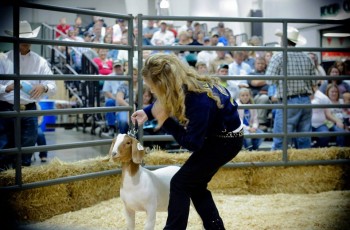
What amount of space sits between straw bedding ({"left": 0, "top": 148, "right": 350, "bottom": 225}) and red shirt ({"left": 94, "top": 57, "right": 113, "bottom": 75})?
13.3 feet

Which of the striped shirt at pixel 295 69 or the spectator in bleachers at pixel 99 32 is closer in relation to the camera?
the striped shirt at pixel 295 69

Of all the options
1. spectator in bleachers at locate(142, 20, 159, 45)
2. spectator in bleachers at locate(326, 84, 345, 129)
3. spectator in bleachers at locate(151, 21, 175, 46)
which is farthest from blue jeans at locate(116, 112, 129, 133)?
spectator in bleachers at locate(142, 20, 159, 45)

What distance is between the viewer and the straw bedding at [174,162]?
450cm

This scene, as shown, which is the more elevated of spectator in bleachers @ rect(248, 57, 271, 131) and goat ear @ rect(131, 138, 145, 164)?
spectator in bleachers @ rect(248, 57, 271, 131)

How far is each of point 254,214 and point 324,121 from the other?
292 centimetres

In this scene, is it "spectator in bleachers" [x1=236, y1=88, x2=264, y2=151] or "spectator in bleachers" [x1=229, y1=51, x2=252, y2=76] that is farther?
"spectator in bleachers" [x1=229, y1=51, x2=252, y2=76]

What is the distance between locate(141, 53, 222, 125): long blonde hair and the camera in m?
3.12

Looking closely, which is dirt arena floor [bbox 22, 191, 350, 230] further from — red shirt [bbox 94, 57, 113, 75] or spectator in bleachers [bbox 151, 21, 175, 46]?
spectator in bleachers [bbox 151, 21, 175, 46]

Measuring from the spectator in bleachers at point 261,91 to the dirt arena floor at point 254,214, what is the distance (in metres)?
2.79

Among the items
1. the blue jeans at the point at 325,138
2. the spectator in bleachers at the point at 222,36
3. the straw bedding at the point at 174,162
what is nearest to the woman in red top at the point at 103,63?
the spectator in bleachers at the point at 222,36

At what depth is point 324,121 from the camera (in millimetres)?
7125

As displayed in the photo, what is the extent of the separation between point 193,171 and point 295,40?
336 cm

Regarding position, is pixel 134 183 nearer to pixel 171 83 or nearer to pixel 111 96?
pixel 171 83

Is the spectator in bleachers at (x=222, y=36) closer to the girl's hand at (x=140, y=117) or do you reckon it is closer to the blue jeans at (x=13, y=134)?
the blue jeans at (x=13, y=134)
